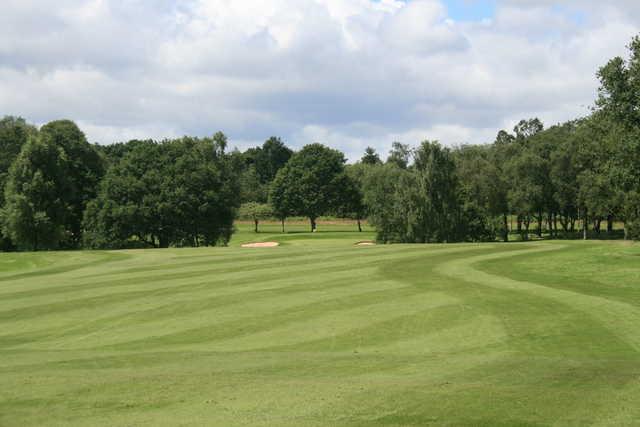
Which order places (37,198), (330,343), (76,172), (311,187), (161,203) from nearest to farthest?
(330,343) → (37,198) → (161,203) → (76,172) → (311,187)

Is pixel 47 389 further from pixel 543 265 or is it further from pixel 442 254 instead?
pixel 442 254

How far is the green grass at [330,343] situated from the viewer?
34.2 ft

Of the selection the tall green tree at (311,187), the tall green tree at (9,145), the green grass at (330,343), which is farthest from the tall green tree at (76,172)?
the tall green tree at (311,187)

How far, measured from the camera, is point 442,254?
1638 inches

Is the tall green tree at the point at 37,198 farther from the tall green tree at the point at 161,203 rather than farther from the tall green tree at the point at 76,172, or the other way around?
the tall green tree at the point at 161,203

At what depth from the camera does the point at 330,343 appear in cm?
1792

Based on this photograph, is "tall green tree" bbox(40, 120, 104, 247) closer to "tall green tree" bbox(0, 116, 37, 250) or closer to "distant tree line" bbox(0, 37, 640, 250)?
"distant tree line" bbox(0, 37, 640, 250)

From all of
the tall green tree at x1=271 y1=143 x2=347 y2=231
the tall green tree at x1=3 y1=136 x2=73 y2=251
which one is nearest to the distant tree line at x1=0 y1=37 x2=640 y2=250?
the tall green tree at x1=3 y1=136 x2=73 y2=251

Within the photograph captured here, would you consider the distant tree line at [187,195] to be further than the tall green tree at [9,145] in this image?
No

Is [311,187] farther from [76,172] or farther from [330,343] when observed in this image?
[330,343]

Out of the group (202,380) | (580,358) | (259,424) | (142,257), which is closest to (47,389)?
(202,380)

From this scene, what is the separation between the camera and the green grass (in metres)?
10.4

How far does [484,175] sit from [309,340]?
281 ft

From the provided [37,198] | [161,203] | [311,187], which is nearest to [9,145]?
[37,198]
